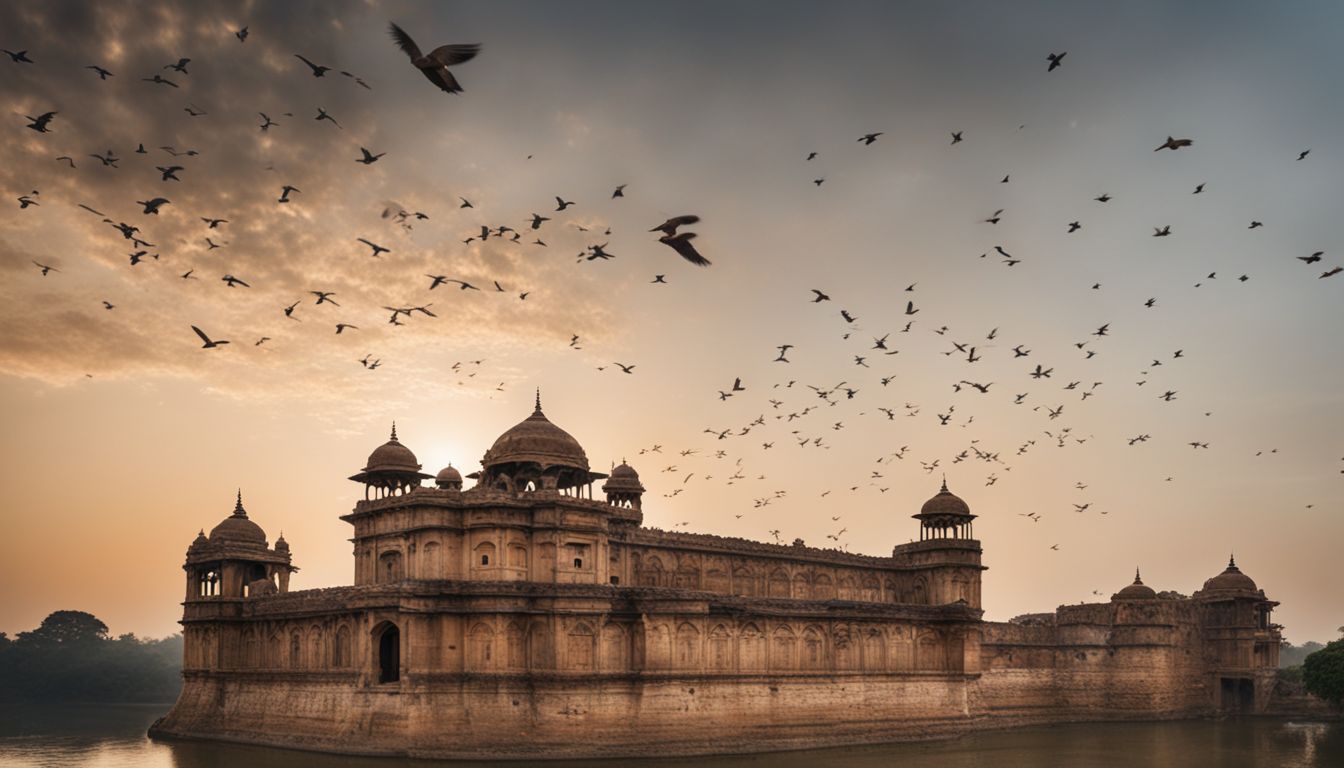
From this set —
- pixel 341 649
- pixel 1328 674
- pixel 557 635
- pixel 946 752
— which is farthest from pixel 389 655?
pixel 1328 674

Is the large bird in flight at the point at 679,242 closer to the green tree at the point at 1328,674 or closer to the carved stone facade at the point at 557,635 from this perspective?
the carved stone facade at the point at 557,635

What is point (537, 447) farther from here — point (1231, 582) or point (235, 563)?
point (1231, 582)

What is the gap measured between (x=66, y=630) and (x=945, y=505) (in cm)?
10320

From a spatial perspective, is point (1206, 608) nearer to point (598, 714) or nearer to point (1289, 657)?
point (598, 714)

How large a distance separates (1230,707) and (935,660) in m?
34.4

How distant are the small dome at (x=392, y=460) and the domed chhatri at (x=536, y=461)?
16.5 ft

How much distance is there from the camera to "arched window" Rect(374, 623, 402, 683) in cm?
5472

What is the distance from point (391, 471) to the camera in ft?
209

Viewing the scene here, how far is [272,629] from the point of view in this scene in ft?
201

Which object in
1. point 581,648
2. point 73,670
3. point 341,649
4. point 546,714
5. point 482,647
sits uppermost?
point 482,647

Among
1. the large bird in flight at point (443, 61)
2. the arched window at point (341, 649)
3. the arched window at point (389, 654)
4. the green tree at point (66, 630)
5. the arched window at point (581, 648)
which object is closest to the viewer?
the large bird in flight at point (443, 61)

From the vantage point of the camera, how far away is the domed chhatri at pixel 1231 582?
90312 mm

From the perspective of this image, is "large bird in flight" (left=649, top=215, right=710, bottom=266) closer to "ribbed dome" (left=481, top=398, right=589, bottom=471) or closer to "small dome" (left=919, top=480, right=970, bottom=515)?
"ribbed dome" (left=481, top=398, right=589, bottom=471)

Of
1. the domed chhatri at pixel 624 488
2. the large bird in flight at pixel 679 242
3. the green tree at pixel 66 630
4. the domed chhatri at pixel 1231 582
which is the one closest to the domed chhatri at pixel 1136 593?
the domed chhatri at pixel 1231 582
